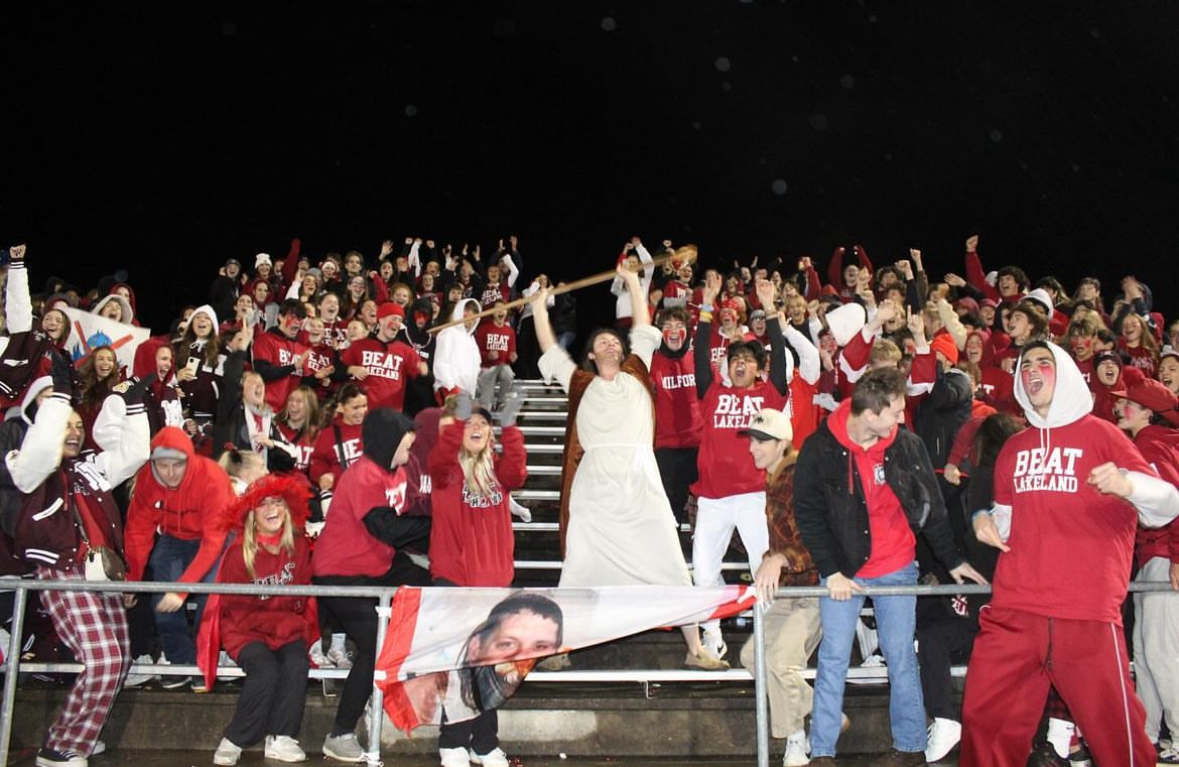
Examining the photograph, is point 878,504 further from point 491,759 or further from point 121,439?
point 121,439

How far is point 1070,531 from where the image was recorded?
5.23 m

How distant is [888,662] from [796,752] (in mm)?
666

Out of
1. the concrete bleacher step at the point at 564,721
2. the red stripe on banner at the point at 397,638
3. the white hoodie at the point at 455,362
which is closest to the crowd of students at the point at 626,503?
the concrete bleacher step at the point at 564,721

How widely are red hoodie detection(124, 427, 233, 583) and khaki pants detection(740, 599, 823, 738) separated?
11.3 ft

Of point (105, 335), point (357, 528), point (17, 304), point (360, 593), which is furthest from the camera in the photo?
point (105, 335)

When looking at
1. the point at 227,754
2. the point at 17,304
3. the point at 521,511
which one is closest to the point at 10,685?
the point at 227,754

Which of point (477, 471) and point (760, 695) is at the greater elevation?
point (477, 471)

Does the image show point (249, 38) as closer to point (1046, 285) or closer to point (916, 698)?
point (1046, 285)

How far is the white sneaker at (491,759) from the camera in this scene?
6.01 metres

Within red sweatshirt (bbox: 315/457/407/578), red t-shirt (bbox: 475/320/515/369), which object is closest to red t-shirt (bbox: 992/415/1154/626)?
red sweatshirt (bbox: 315/457/407/578)

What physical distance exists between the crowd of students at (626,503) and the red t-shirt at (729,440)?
0.06ft

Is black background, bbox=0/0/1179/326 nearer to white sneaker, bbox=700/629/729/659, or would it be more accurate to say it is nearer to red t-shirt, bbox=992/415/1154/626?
white sneaker, bbox=700/629/729/659

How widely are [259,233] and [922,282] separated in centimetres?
1762

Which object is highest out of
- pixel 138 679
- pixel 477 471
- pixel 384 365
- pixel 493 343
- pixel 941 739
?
pixel 493 343
